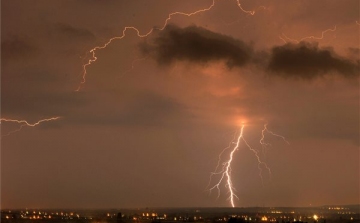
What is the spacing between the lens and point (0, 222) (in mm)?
86938

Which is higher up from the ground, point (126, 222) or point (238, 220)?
point (126, 222)

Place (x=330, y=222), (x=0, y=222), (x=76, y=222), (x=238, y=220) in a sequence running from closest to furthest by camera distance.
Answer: (x=238, y=220), (x=0, y=222), (x=76, y=222), (x=330, y=222)

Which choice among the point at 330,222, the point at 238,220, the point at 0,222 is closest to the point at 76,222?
the point at 0,222

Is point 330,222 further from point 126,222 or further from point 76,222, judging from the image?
point 76,222

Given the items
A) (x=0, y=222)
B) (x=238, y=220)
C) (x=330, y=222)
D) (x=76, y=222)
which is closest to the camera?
(x=238, y=220)

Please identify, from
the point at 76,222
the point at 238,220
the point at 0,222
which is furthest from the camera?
the point at 76,222

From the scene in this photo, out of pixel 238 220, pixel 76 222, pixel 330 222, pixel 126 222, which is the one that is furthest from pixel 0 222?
pixel 330 222

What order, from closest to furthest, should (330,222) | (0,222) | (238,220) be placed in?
(238,220) < (0,222) < (330,222)

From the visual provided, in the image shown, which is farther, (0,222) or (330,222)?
(330,222)

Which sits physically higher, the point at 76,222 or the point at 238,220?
the point at 76,222

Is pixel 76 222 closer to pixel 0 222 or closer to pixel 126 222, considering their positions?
pixel 126 222

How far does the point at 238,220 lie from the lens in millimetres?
65500

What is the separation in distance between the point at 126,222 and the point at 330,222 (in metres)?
41.4

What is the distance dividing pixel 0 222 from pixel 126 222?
74.0 feet
